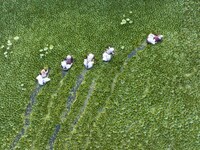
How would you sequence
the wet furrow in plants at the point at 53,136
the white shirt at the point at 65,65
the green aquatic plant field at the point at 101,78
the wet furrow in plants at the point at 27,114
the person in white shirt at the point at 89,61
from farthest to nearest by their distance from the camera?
the white shirt at the point at 65,65 < the person in white shirt at the point at 89,61 < the wet furrow in plants at the point at 27,114 < the wet furrow in plants at the point at 53,136 < the green aquatic plant field at the point at 101,78

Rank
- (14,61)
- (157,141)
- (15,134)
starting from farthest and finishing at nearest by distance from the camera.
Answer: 1. (14,61)
2. (15,134)
3. (157,141)

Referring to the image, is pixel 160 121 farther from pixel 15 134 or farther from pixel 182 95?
pixel 15 134

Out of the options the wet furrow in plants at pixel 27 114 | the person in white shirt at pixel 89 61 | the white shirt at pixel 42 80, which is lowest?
the wet furrow in plants at pixel 27 114

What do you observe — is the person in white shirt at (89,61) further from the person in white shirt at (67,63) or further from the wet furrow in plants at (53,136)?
the wet furrow in plants at (53,136)

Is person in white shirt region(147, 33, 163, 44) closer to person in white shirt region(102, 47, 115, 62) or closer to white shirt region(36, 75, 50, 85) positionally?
person in white shirt region(102, 47, 115, 62)

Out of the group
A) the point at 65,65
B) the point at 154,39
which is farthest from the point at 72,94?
the point at 154,39

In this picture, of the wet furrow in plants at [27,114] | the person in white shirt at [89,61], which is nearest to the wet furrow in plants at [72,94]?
the person in white shirt at [89,61]

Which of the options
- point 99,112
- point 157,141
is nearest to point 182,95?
point 157,141
